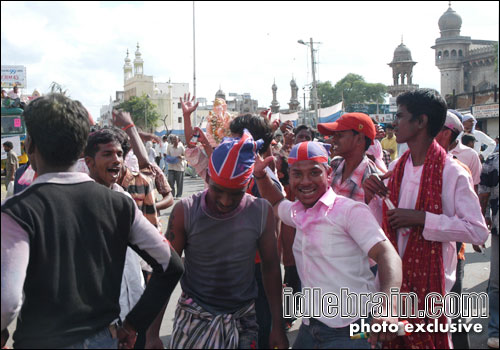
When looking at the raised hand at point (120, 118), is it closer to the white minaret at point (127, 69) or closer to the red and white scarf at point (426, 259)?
the red and white scarf at point (426, 259)

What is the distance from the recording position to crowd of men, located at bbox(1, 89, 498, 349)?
1.96 metres

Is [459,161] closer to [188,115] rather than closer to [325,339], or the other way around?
[325,339]

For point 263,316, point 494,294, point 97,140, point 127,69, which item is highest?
point 127,69

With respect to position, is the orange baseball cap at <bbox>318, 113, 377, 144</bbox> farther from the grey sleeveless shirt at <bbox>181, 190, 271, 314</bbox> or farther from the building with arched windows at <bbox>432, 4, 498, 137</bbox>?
→ the building with arched windows at <bbox>432, 4, 498, 137</bbox>

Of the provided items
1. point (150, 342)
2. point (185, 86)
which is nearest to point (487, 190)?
point (150, 342)

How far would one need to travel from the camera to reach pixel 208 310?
2.61 meters

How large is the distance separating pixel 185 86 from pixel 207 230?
113m

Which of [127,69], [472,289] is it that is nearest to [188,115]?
[472,289]

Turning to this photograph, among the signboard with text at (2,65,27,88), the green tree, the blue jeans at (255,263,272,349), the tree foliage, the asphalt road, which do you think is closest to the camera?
the blue jeans at (255,263,272,349)

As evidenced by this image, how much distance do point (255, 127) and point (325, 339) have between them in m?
2.03

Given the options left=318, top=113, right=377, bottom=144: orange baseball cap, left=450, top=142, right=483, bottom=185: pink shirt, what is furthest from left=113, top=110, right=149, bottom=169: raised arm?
left=450, top=142, right=483, bottom=185: pink shirt

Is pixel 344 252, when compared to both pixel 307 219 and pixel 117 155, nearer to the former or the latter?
pixel 307 219

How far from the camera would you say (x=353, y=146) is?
3.71 m

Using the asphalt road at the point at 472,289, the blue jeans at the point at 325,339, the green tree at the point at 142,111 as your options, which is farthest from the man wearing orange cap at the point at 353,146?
the green tree at the point at 142,111
